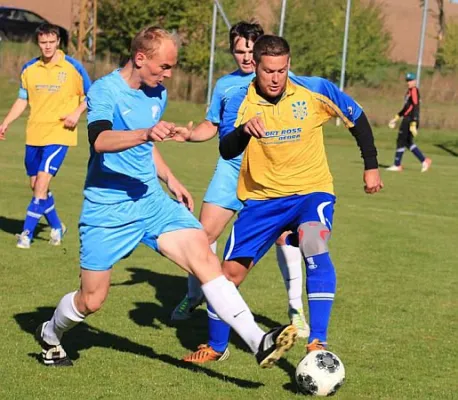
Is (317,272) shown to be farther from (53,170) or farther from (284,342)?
(53,170)

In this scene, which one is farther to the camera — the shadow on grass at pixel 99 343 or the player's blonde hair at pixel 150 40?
the shadow on grass at pixel 99 343

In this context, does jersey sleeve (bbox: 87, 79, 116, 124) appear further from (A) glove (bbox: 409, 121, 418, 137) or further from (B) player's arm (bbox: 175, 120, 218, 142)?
(A) glove (bbox: 409, 121, 418, 137)

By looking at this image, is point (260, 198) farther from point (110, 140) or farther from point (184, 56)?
point (184, 56)

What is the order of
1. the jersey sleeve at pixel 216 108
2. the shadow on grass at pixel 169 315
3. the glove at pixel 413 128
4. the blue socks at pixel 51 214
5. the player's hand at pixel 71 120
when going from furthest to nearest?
the glove at pixel 413 128, the blue socks at pixel 51 214, the player's hand at pixel 71 120, the jersey sleeve at pixel 216 108, the shadow on grass at pixel 169 315

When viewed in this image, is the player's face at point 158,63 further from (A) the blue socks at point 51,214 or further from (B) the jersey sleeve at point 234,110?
(A) the blue socks at point 51,214

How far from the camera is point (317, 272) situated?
6043mm

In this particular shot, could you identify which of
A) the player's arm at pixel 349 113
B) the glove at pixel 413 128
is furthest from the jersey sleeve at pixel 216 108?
the glove at pixel 413 128

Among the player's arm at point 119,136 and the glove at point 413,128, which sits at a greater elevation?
the player's arm at point 119,136

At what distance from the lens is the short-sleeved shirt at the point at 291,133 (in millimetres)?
6410

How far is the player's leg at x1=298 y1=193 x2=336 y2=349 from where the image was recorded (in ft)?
19.6

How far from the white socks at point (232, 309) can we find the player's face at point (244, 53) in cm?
241

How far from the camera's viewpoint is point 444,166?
25.2 meters

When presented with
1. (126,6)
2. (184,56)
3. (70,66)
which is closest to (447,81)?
(184,56)

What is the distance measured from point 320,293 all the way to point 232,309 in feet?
1.95
